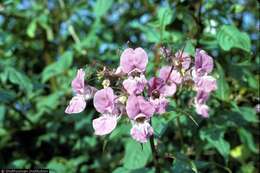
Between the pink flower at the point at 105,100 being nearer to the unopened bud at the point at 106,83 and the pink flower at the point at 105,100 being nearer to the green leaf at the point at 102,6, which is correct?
the unopened bud at the point at 106,83

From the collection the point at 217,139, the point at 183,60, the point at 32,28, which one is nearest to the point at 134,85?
the point at 183,60

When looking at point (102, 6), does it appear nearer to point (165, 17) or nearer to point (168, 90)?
point (165, 17)

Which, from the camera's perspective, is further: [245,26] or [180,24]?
[245,26]

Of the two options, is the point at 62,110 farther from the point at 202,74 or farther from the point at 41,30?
the point at 202,74

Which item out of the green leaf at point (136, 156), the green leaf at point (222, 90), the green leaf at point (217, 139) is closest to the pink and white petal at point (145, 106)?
the green leaf at point (136, 156)

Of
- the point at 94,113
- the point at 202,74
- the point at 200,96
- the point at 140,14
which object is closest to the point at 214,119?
the point at 200,96

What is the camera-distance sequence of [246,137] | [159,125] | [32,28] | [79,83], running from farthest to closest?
1. [32,28]
2. [246,137]
3. [159,125]
4. [79,83]
